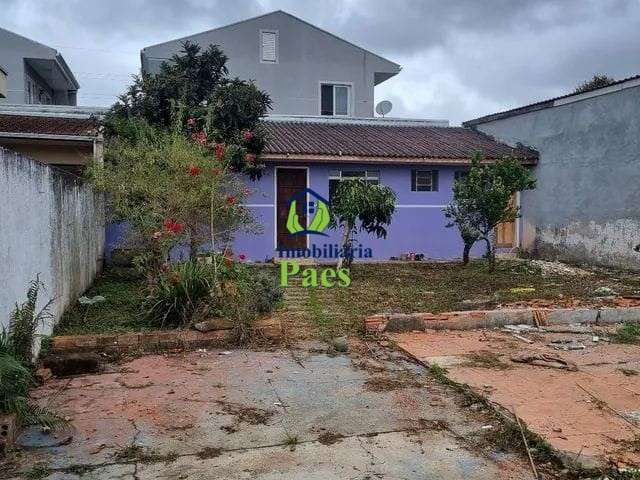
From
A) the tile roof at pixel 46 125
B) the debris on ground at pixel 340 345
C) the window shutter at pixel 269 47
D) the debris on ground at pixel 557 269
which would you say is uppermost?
the window shutter at pixel 269 47

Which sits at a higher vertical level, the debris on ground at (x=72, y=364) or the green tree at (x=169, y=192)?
the green tree at (x=169, y=192)

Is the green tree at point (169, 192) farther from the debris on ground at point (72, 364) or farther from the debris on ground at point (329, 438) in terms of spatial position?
the debris on ground at point (329, 438)

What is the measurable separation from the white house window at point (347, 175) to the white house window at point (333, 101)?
877 cm

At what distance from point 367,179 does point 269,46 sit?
11037 millimetres

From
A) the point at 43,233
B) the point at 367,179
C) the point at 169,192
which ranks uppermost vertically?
the point at 367,179

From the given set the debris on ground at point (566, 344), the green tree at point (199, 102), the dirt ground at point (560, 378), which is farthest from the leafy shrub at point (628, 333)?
the green tree at point (199, 102)

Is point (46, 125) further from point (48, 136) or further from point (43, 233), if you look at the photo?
point (43, 233)

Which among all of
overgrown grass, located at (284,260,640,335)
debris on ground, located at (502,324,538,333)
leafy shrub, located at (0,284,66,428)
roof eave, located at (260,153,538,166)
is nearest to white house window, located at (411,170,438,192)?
roof eave, located at (260,153,538,166)

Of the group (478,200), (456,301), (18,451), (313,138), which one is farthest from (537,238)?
(18,451)

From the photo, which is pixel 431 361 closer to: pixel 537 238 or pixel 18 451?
pixel 18 451

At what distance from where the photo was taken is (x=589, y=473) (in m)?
3.46

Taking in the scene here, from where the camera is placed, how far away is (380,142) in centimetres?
1669

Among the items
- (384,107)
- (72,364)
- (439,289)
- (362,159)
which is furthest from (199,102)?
(384,107)

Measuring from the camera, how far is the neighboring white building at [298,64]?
901 inches
